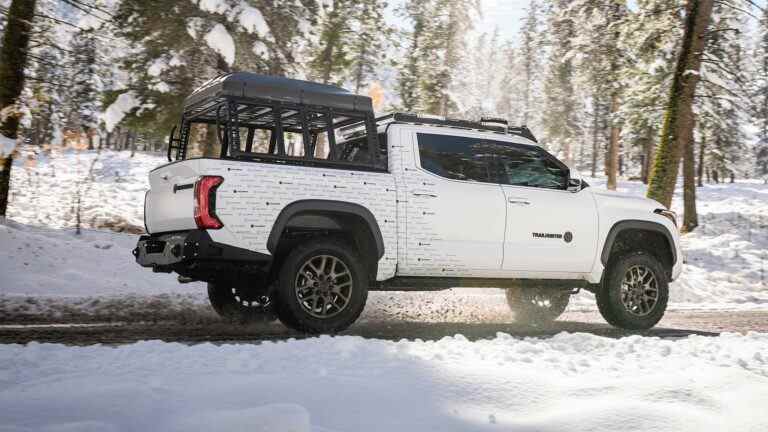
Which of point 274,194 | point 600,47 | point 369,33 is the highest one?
point 369,33

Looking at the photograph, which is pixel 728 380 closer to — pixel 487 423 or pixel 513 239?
pixel 487 423

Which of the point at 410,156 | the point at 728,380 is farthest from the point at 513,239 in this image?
the point at 728,380

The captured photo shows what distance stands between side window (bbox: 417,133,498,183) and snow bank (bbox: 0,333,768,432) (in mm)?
2321

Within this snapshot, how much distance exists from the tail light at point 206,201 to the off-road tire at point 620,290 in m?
4.68

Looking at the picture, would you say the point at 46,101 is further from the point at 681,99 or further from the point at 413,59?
the point at 413,59

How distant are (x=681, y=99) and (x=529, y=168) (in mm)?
7684

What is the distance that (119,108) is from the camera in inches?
492

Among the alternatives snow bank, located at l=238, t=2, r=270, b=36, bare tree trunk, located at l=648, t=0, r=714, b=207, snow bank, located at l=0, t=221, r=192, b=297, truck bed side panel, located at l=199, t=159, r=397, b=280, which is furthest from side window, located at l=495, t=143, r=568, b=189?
bare tree trunk, located at l=648, t=0, r=714, b=207

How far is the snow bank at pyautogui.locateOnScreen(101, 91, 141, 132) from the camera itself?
12344 mm

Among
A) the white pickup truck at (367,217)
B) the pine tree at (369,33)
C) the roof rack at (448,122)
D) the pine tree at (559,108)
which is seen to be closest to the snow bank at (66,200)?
the white pickup truck at (367,217)

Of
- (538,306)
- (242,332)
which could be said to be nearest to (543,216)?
(538,306)

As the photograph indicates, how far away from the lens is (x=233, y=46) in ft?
38.0

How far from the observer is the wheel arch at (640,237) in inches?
289

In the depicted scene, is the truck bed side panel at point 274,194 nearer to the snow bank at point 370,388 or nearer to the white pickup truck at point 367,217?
the white pickup truck at point 367,217
